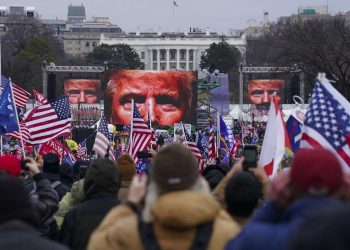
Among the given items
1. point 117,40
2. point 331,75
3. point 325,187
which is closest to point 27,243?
point 325,187

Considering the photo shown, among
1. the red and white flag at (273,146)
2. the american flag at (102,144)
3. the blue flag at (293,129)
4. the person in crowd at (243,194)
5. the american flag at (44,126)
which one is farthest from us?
the american flag at (44,126)

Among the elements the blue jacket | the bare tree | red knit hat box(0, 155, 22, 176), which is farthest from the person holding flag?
the bare tree

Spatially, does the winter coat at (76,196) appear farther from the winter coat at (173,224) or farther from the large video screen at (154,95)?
the large video screen at (154,95)

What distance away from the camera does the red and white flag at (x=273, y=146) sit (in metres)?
8.53

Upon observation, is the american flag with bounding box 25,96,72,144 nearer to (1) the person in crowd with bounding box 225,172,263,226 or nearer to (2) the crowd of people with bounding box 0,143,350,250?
(2) the crowd of people with bounding box 0,143,350,250

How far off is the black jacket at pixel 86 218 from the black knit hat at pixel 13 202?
1.74 m

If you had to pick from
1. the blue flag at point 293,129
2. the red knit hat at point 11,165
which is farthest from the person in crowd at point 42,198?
the blue flag at point 293,129

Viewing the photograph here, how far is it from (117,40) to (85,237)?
477 feet

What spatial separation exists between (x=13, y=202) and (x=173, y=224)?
0.62 meters

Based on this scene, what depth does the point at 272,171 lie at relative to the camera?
28.1 feet

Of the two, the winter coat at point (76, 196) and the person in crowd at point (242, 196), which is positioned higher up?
the person in crowd at point (242, 196)

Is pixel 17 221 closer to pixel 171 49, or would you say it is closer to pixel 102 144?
pixel 102 144

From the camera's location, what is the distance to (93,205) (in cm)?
561

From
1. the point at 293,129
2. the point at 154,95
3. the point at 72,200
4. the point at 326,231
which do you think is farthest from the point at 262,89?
the point at 326,231
